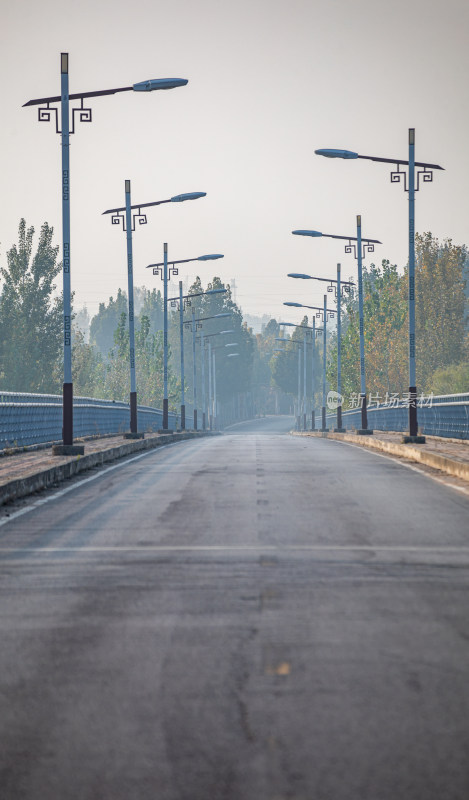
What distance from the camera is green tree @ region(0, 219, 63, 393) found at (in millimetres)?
86125

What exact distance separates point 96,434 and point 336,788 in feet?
114

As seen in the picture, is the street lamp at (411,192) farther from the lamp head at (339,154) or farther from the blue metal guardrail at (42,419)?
the blue metal guardrail at (42,419)

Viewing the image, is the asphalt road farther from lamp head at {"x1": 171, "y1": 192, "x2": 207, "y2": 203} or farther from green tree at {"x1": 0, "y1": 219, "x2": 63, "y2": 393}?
green tree at {"x1": 0, "y1": 219, "x2": 63, "y2": 393}

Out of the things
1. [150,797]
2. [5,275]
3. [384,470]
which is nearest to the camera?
[150,797]

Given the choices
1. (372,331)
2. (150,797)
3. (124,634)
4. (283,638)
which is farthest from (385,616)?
(372,331)

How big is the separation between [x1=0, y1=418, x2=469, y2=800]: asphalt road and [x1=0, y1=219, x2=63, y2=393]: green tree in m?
74.9

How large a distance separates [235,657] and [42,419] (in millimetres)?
24602

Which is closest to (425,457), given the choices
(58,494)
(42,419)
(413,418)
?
(413,418)

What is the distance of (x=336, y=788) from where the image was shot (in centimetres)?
418

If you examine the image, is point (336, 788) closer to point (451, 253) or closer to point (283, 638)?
point (283, 638)

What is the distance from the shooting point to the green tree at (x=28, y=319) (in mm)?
86125

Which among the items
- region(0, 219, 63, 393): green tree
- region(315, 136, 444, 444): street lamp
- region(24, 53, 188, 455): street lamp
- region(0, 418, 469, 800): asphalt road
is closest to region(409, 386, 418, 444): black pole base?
region(315, 136, 444, 444): street lamp

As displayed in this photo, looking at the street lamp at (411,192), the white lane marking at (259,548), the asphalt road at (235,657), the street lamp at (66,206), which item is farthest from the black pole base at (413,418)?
the white lane marking at (259,548)

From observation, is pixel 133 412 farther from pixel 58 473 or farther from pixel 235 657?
pixel 235 657
